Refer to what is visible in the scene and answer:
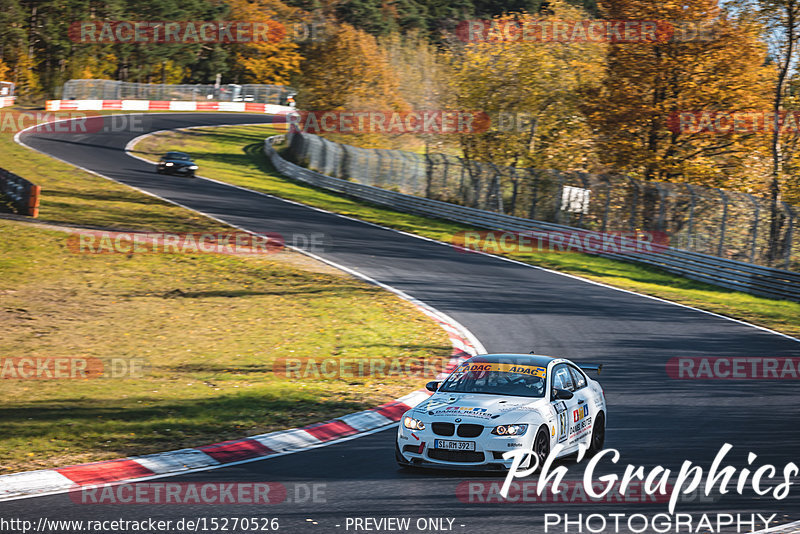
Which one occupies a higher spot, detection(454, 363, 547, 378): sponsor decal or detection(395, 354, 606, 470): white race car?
detection(454, 363, 547, 378): sponsor decal

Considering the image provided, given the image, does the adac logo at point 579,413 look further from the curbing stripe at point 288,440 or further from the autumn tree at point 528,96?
the autumn tree at point 528,96

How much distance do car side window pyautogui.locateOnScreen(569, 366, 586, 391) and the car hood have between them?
1.23m

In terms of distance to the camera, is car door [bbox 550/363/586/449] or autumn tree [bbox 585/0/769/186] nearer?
car door [bbox 550/363/586/449]

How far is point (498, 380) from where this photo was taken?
11.1 m

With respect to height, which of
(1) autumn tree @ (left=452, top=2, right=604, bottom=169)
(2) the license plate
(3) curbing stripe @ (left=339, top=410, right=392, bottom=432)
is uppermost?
(1) autumn tree @ (left=452, top=2, right=604, bottom=169)

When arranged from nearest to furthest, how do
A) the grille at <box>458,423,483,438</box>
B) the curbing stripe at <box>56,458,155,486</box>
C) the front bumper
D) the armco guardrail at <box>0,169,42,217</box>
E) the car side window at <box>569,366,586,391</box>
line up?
the curbing stripe at <box>56,458,155,486</box>
the front bumper
the grille at <box>458,423,483,438</box>
the car side window at <box>569,366,586,391</box>
the armco guardrail at <box>0,169,42,217</box>

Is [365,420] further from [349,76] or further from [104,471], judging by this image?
[349,76]

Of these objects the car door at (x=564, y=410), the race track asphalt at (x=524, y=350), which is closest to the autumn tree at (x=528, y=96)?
the race track asphalt at (x=524, y=350)

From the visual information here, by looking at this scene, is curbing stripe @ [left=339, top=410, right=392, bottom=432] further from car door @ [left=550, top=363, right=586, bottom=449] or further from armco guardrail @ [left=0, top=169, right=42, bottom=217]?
armco guardrail @ [left=0, top=169, right=42, bottom=217]

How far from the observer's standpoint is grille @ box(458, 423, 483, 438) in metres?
9.81

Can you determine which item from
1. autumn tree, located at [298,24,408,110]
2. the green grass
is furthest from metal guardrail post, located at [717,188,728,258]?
autumn tree, located at [298,24,408,110]

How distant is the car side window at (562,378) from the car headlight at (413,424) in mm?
1946

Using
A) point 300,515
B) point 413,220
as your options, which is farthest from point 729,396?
point 413,220

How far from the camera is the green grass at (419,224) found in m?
25.1
